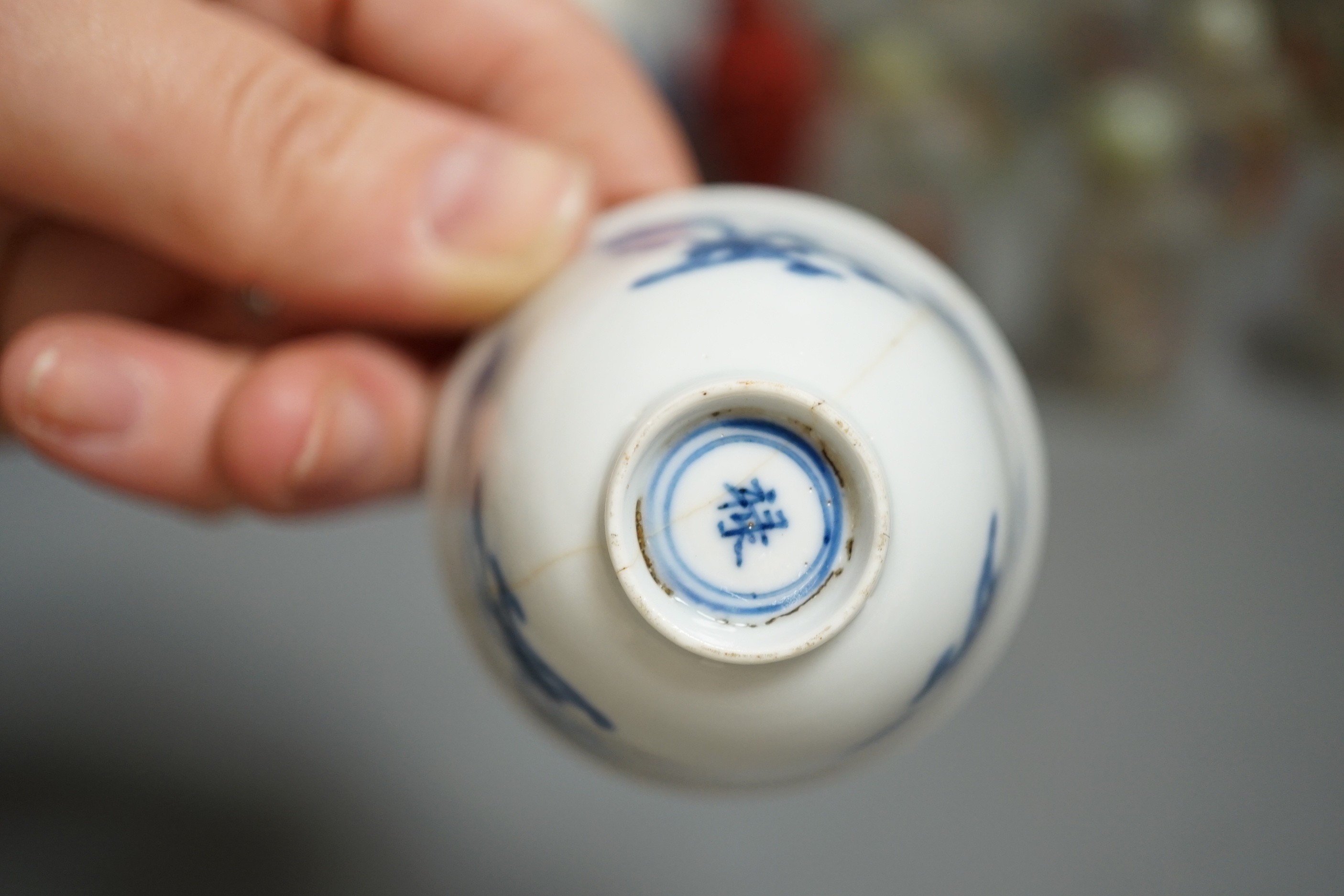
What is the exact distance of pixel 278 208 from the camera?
500 mm

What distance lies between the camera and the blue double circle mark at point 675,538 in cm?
33

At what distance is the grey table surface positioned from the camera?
715mm

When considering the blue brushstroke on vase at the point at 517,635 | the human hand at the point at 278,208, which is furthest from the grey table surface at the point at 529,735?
the blue brushstroke on vase at the point at 517,635

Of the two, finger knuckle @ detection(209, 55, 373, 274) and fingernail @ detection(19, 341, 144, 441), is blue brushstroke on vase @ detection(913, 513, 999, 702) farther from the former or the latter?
fingernail @ detection(19, 341, 144, 441)

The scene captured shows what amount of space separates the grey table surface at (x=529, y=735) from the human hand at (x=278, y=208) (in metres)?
0.19

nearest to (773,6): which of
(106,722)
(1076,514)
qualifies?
(1076,514)

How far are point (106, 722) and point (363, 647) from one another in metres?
0.18

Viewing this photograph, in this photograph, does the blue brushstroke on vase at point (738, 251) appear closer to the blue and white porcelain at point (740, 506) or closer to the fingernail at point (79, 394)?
the blue and white porcelain at point (740, 506)

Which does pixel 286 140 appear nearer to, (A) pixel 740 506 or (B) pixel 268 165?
(B) pixel 268 165

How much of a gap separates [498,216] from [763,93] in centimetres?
46

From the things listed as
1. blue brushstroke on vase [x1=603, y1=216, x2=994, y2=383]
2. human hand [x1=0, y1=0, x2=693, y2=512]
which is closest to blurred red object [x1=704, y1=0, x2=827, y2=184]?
human hand [x1=0, y1=0, x2=693, y2=512]

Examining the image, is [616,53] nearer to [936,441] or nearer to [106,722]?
[936,441]

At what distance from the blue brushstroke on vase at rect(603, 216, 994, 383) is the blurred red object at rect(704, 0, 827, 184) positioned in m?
0.50

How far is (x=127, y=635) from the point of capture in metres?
0.78
